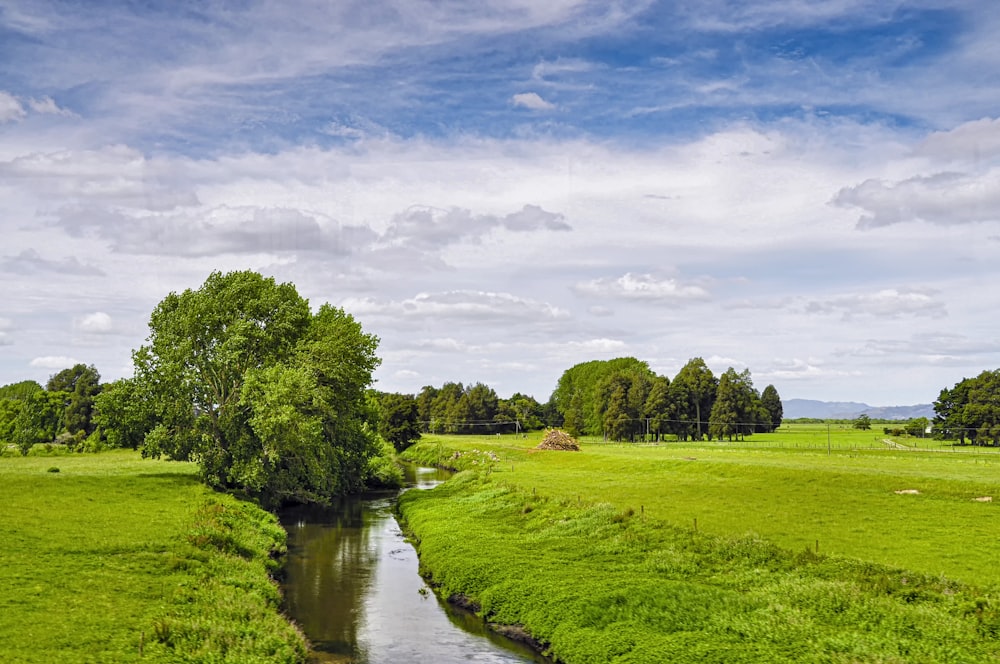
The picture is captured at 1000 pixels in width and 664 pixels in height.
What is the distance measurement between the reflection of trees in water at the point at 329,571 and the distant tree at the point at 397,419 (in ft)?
258

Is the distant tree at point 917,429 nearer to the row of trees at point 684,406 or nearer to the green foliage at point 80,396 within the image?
the row of trees at point 684,406

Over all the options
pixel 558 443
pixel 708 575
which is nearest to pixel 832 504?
pixel 708 575

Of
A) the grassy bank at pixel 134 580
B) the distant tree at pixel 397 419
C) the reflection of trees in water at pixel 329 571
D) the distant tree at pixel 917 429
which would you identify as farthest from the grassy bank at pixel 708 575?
the distant tree at pixel 917 429

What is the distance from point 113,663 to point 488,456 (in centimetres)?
9717

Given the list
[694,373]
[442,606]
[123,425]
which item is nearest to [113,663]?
[442,606]

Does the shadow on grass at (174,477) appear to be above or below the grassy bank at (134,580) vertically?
above

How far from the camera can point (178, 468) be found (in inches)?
3241

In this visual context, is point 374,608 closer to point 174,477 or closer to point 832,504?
point 832,504

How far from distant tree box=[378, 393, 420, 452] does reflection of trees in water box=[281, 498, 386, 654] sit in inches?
3100

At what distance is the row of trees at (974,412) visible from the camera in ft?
502

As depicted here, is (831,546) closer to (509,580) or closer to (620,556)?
(620,556)

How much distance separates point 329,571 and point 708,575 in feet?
78.3

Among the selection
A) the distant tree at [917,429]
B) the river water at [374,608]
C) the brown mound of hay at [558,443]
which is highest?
the distant tree at [917,429]

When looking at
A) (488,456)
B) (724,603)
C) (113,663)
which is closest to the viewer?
(113,663)
